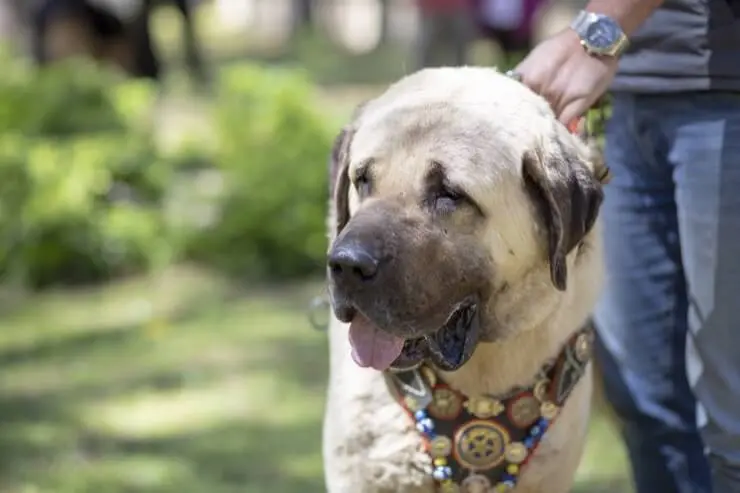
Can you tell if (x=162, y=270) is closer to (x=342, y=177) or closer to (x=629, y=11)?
(x=342, y=177)

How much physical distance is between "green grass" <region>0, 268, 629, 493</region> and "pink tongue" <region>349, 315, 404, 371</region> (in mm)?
1966

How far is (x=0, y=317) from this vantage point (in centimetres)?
628

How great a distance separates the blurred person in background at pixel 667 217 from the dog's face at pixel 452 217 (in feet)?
0.76

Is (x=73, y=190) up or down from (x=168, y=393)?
up

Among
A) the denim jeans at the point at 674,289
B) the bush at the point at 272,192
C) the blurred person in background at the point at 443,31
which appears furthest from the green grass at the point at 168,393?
the blurred person in background at the point at 443,31

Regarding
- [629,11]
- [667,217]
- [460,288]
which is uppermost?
[629,11]

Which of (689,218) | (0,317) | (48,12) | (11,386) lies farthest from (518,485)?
(48,12)

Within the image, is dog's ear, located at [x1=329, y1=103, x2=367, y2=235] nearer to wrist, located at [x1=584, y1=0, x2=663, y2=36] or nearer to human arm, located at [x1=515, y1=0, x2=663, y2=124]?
human arm, located at [x1=515, y1=0, x2=663, y2=124]

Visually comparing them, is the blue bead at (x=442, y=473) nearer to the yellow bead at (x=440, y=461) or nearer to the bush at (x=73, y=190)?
the yellow bead at (x=440, y=461)

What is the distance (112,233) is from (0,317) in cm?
86

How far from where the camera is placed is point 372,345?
2.38 m

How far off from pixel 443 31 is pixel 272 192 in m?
2.32

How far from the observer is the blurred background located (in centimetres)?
459

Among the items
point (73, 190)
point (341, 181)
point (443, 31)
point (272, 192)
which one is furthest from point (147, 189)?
point (341, 181)
